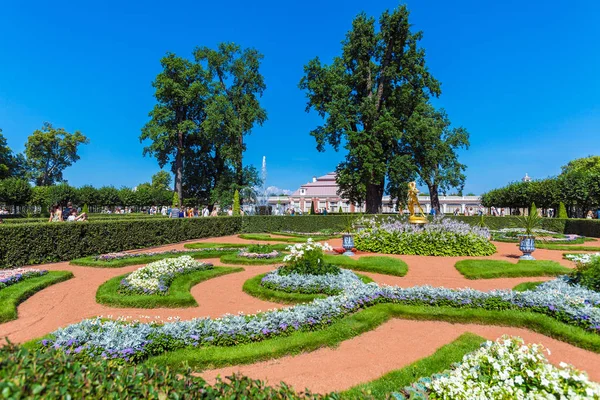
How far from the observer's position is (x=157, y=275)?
838 cm

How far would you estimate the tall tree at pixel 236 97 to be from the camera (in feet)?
105

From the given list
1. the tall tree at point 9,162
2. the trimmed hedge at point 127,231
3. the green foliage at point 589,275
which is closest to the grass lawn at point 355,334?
the green foliage at point 589,275

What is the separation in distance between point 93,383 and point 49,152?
205 feet

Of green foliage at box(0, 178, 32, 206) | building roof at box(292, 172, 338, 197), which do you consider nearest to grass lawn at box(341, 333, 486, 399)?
green foliage at box(0, 178, 32, 206)

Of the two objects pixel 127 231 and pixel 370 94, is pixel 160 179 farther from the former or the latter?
pixel 127 231

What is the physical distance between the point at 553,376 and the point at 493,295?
3.94 metres

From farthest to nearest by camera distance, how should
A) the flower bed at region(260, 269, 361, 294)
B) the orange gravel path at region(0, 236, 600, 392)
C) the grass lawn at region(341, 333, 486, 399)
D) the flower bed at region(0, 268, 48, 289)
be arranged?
the flower bed at region(0, 268, 48, 289) → the flower bed at region(260, 269, 361, 294) → the orange gravel path at region(0, 236, 600, 392) → the grass lawn at region(341, 333, 486, 399)

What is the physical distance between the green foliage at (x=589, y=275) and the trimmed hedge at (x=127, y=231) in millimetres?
14392

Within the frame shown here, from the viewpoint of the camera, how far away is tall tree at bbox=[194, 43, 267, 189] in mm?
32031

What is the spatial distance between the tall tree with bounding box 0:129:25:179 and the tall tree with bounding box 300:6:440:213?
39.7 metres

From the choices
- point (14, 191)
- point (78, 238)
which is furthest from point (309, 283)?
point (14, 191)

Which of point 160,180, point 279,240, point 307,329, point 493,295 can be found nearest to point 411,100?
point 279,240

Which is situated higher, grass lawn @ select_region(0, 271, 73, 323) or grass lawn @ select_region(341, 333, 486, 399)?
grass lawn @ select_region(0, 271, 73, 323)

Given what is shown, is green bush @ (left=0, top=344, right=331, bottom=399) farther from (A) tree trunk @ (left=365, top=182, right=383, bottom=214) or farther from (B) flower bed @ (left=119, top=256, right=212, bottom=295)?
(A) tree trunk @ (left=365, top=182, right=383, bottom=214)
